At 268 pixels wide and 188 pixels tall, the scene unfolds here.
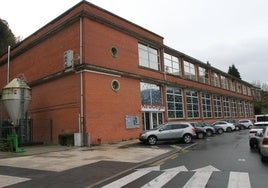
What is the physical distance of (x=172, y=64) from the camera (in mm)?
35531

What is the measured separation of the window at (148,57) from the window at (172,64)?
217 cm

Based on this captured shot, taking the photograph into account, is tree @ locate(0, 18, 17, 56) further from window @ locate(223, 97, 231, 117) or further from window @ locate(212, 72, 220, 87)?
window @ locate(223, 97, 231, 117)

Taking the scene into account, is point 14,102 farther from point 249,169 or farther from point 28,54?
point 249,169

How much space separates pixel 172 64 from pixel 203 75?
37.8 ft

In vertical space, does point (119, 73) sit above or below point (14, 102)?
above

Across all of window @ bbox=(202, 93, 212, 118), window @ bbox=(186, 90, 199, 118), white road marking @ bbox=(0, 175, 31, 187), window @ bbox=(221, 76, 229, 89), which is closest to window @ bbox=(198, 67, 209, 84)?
window @ bbox=(202, 93, 212, 118)

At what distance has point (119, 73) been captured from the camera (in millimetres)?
24500

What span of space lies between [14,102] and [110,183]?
16.2 m

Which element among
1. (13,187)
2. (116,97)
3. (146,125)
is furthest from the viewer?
(146,125)

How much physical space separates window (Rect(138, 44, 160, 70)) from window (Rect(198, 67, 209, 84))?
45.2 ft

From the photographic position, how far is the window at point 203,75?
44.0 m

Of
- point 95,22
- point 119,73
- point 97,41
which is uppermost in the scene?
point 95,22

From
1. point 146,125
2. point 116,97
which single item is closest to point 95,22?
point 116,97

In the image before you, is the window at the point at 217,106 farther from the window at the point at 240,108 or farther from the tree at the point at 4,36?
the tree at the point at 4,36
